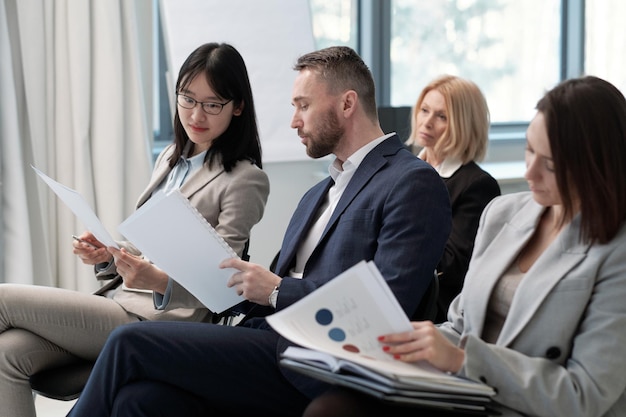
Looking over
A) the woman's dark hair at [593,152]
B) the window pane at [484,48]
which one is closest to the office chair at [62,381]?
the woman's dark hair at [593,152]

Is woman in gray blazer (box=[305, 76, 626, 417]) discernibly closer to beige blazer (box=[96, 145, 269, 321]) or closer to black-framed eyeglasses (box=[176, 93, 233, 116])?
beige blazer (box=[96, 145, 269, 321])

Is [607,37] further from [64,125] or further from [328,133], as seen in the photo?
[328,133]

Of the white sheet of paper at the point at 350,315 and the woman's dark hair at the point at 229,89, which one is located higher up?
the woman's dark hair at the point at 229,89

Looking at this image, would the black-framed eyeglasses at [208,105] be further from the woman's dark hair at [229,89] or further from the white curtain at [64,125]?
the white curtain at [64,125]

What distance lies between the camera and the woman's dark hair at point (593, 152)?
1597mm

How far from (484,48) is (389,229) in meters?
3.54

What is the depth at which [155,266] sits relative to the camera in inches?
96.4

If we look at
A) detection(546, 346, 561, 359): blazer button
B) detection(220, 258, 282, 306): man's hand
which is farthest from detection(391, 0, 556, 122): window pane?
detection(546, 346, 561, 359): blazer button

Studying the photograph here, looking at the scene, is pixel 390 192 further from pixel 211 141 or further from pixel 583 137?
pixel 211 141

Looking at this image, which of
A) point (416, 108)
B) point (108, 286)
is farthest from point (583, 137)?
point (416, 108)

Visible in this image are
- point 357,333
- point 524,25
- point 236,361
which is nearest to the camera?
point 357,333

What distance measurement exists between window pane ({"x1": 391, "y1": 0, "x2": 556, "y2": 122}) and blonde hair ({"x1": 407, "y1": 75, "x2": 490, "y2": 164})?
1620mm

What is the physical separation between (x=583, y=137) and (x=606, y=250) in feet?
0.67

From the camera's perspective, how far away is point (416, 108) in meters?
3.55
